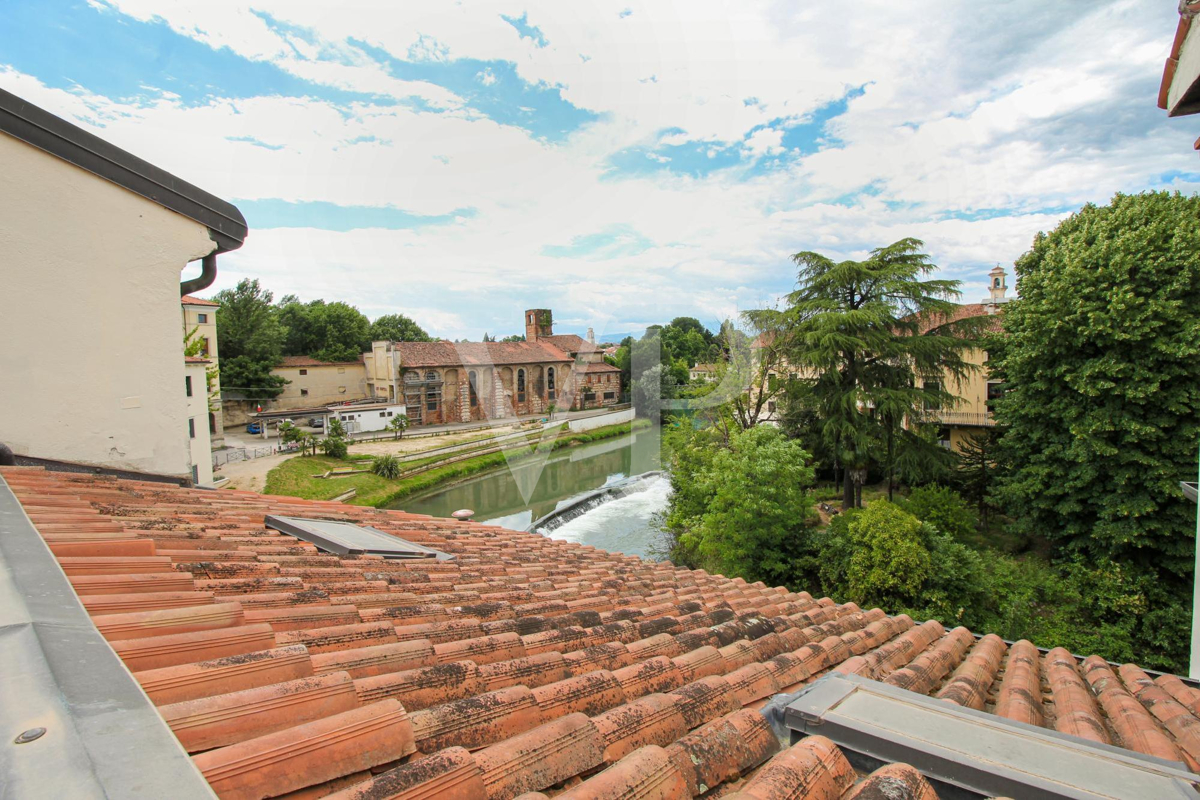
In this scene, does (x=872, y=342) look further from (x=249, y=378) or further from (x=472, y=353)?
(x=249, y=378)

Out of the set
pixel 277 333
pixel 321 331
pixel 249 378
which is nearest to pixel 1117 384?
pixel 249 378

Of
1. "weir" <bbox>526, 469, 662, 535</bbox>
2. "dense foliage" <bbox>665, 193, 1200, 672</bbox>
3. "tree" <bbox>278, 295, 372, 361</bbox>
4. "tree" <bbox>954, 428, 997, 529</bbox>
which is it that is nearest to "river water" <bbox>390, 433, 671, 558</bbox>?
"weir" <bbox>526, 469, 662, 535</bbox>

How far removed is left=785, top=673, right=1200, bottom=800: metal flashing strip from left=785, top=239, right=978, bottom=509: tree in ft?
48.2

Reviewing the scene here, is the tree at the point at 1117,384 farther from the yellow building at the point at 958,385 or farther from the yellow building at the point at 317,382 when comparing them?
the yellow building at the point at 317,382

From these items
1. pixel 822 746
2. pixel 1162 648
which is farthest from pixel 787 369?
pixel 822 746

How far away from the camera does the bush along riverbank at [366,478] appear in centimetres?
2007

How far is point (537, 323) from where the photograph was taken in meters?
43.1

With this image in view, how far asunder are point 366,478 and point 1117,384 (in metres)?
22.1

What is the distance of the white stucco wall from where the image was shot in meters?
4.17

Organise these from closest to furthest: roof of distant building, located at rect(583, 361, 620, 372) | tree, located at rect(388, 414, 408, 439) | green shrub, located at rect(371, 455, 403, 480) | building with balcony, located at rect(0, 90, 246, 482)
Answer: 1. building with balcony, located at rect(0, 90, 246, 482)
2. green shrub, located at rect(371, 455, 403, 480)
3. tree, located at rect(388, 414, 408, 439)
4. roof of distant building, located at rect(583, 361, 620, 372)

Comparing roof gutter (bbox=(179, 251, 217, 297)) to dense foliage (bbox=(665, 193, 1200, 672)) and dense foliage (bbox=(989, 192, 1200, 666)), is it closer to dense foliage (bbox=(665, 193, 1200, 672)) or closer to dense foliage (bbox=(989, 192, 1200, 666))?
dense foliage (bbox=(665, 193, 1200, 672))

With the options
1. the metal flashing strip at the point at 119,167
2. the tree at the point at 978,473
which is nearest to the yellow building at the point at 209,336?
the metal flashing strip at the point at 119,167

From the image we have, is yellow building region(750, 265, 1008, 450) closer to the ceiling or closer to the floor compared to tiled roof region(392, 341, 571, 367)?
closer to the floor

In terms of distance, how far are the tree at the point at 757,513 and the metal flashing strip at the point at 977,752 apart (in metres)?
11.1
